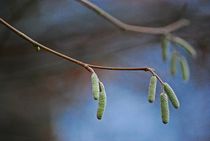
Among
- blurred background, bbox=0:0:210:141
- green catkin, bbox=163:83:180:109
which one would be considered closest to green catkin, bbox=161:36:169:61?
green catkin, bbox=163:83:180:109

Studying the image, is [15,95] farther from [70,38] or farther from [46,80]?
[70,38]

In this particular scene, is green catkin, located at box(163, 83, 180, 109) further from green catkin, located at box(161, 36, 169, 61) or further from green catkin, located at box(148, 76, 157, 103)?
green catkin, located at box(161, 36, 169, 61)

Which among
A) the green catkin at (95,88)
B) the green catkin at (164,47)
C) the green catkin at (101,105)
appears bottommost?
the green catkin at (101,105)

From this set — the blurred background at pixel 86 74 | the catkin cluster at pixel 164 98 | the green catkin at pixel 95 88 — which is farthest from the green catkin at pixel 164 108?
the blurred background at pixel 86 74

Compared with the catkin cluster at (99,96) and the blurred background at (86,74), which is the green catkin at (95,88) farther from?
the blurred background at (86,74)

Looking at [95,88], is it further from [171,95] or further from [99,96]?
[171,95]

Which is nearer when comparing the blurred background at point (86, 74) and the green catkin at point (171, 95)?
the green catkin at point (171, 95)

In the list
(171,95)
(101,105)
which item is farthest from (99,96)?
(171,95)
